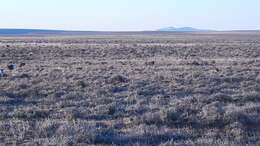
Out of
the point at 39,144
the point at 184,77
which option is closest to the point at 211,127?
the point at 39,144

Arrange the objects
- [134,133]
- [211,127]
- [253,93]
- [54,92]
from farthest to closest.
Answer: [54,92], [253,93], [211,127], [134,133]

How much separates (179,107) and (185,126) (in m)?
1.86

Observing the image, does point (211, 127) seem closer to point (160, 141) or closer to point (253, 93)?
point (160, 141)

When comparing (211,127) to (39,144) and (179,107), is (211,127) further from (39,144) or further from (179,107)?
(39,144)

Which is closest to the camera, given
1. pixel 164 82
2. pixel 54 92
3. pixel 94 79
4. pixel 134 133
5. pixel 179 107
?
pixel 134 133

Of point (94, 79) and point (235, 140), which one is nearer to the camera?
point (235, 140)

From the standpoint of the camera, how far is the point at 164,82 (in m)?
20.6

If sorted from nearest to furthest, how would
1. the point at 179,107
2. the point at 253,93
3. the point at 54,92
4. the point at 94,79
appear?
the point at 179,107 → the point at 253,93 → the point at 54,92 → the point at 94,79

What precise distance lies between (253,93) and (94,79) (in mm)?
7829

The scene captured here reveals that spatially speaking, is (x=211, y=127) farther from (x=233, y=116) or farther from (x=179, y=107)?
(x=179, y=107)

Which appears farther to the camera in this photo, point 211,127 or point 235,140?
point 211,127

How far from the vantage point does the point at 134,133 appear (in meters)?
10.4

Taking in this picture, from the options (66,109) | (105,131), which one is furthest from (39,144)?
(66,109)

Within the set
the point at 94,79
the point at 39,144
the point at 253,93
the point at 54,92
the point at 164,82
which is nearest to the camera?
the point at 39,144
